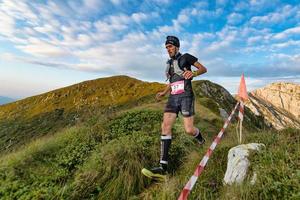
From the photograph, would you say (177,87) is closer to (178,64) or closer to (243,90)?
(178,64)

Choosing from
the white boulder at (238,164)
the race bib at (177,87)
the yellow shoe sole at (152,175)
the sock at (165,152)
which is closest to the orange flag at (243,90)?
the race bib at (177,87)

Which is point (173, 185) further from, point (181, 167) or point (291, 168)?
point (291, 168)

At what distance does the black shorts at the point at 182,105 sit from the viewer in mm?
7488

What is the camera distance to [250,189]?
198 inches

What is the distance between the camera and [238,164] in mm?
5887

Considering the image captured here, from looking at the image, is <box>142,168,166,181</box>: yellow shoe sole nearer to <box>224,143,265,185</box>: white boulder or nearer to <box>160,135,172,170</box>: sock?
<box>160,135,172,170</box>: sock

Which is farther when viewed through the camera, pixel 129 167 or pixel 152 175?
pixel 129 167

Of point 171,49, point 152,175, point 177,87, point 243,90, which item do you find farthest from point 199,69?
point 152,175

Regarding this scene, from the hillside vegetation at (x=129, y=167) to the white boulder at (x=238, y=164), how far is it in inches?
7.0

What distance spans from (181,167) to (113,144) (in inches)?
78.9

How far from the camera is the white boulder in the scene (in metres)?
5.71

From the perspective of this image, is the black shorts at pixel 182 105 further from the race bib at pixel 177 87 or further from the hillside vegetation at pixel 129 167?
the hillside vegetation at pixel 129 167

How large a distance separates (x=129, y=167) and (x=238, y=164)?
2.53m

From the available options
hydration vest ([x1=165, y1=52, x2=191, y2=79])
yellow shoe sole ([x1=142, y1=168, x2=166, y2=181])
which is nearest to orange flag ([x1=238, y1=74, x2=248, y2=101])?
hydration vest ([x1=165, y1=52, x2=191, y2=79])
